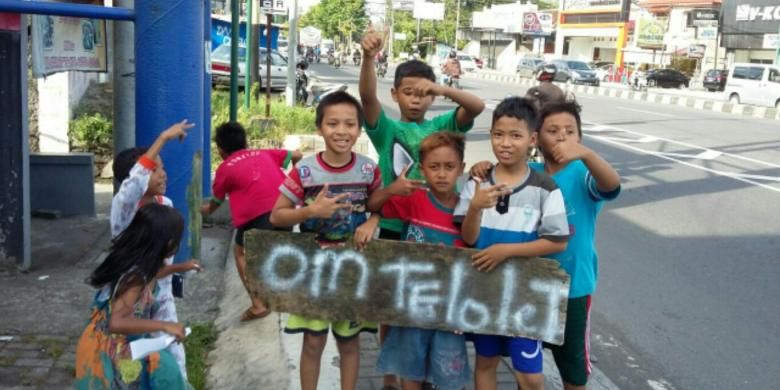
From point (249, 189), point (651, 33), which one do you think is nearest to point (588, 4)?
point (651, 33)

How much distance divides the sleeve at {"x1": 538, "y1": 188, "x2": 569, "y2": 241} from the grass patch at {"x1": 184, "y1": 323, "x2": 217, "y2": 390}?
1.92m

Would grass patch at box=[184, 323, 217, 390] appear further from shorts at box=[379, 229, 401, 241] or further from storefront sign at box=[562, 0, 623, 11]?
storefront sign at box=[562, 0, 623, 11]

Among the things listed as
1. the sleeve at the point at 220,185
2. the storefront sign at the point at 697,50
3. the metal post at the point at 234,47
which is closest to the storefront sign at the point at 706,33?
the storefront sign at the point at 697,50

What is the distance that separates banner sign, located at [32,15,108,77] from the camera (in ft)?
17.3

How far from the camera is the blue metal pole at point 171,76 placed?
4.45m

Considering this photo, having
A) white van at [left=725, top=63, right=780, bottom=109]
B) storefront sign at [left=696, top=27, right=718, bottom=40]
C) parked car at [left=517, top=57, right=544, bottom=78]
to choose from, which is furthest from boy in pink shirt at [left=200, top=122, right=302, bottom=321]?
storefront sign at [left=696, top=27, right=718, bottom=40]

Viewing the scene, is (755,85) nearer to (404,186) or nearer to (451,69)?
(451,69)

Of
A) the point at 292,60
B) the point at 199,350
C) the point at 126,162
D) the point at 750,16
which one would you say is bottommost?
the point at 199,350

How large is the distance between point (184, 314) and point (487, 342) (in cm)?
233

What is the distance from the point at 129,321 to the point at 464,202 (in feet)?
4.25

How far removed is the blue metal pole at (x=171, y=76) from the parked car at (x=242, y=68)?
1188 centimetres

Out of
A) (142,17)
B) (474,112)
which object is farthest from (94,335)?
(142,17)

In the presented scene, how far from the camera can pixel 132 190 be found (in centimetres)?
292

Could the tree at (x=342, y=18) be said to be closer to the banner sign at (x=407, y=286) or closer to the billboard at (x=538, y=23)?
the billboard at (x=538, y=23)
